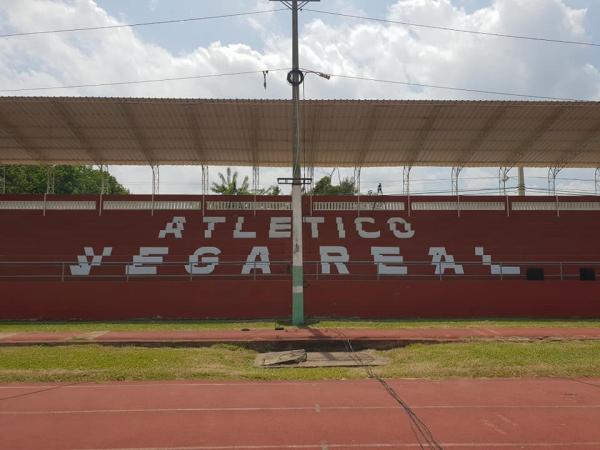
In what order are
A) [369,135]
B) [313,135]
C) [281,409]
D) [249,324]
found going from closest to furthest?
[281,409]
[249,324]
[313,135]
[369,135]

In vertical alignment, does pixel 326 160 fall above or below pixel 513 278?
above

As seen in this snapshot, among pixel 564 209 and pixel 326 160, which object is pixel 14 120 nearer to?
pixel 326 160

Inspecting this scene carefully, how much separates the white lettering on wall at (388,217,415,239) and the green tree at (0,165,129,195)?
92.4 ft

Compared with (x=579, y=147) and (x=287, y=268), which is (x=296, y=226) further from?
(x=579, y=147)

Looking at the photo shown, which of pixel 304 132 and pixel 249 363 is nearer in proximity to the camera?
pixel 249 363

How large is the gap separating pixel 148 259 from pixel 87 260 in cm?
251

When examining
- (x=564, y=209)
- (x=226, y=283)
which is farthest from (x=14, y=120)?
(x=564, y=209)

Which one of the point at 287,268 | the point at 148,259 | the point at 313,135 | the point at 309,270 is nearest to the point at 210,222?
the point at 148,259

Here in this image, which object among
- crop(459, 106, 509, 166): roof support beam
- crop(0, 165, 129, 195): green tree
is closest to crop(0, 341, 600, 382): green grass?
crop(459, 106, 509, 166): roof support beam

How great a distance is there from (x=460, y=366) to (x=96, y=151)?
19.4 meters

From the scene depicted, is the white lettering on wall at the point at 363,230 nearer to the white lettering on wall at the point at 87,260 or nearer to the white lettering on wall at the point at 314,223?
the white lettering on wall at the point at 314,223

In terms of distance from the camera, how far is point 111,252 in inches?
884

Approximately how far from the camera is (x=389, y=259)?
74.1ft

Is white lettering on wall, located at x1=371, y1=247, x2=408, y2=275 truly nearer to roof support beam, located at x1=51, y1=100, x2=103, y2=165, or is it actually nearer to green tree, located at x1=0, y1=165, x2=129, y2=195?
roof support beam, located at x1=51, y1=100, x2=103, y2=165
